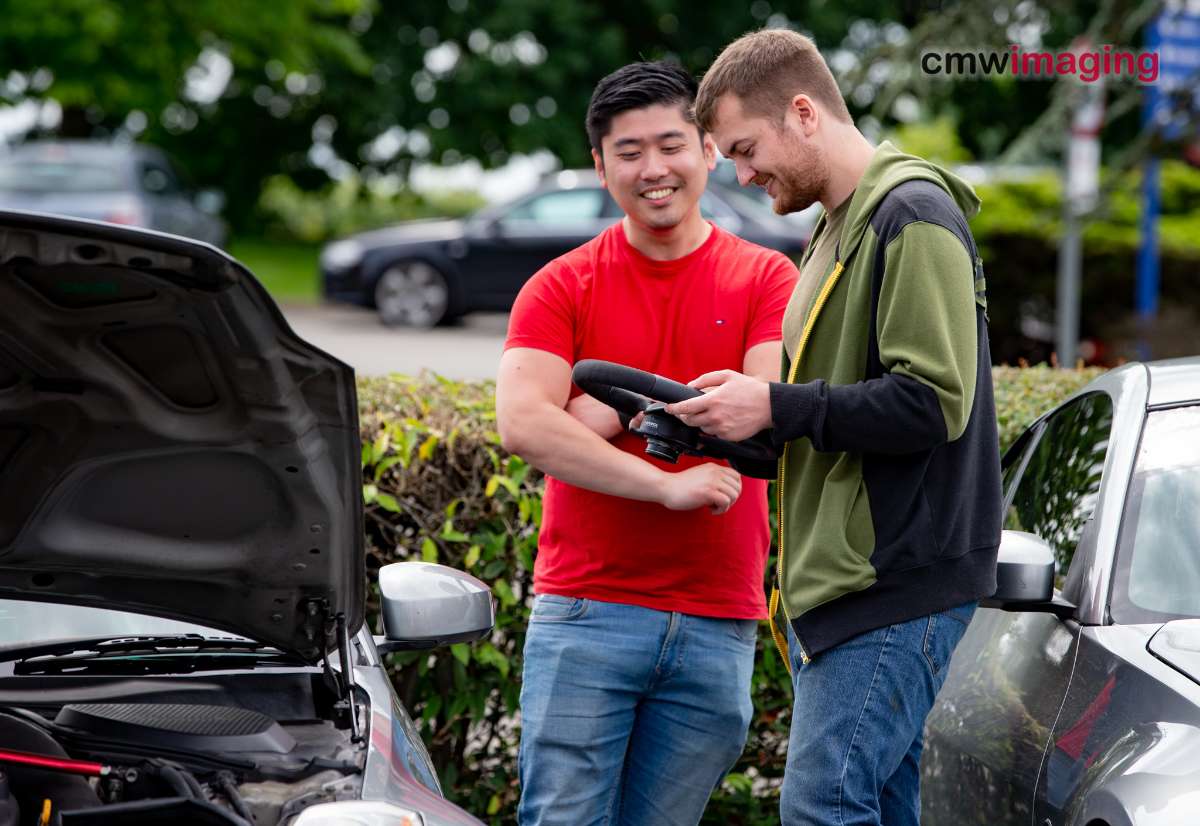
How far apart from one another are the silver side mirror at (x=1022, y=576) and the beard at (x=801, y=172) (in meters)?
0.77

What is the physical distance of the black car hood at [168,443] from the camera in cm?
248

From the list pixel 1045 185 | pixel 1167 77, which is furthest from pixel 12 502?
pixel 1045 185

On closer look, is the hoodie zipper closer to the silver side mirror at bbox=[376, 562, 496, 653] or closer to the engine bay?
the silver side mirror at bbox=[376, 562, 496, 653]

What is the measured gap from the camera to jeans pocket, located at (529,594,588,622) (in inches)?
131

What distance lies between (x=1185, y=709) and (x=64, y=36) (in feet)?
69.2

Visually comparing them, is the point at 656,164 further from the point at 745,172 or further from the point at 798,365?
the point at 798,365

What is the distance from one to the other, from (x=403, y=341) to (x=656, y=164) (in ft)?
43.8

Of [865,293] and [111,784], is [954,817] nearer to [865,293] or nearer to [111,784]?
[865,293]

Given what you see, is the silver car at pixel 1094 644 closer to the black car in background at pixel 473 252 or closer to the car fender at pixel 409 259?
the black car in background at pixel 473 252

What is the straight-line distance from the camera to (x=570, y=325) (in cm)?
339

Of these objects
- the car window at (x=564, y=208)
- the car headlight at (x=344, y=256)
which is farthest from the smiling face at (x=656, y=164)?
the car headlight at (x=344, y=256)

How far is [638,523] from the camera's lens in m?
3.32

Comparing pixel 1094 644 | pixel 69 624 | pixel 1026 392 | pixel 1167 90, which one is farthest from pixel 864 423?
pixel 1167 90

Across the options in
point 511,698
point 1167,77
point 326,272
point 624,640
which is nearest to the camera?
point 624,640
